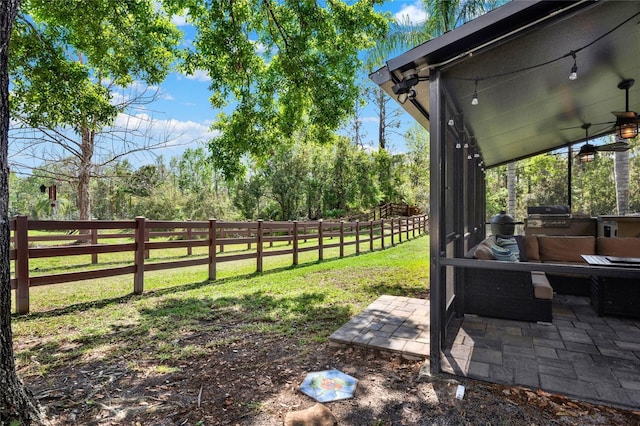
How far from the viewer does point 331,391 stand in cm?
239

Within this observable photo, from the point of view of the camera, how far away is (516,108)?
15.0 ft

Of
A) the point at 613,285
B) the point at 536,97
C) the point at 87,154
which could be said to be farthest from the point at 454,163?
the point at 87,154

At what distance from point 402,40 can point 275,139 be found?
8.46m

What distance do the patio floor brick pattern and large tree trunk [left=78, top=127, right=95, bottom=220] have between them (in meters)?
9.59

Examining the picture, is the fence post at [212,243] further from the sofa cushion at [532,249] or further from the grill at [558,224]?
the grill at [558,224]

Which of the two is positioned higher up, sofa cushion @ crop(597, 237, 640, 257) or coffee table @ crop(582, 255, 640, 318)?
sofa cushion @ crop(597, 237, 640, 257)

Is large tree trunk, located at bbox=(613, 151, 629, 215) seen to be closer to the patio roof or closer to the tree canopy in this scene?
the patio roof

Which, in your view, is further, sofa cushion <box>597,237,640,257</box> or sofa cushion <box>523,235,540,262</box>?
sofa cushion <box>523,235,540,262</box>

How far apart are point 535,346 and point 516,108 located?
3.14 metres

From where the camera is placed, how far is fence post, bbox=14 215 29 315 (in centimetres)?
387

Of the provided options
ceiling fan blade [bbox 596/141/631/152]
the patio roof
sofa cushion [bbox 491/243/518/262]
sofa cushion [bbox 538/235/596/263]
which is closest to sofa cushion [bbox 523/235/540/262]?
sofa cushion [bbox 538/235/596/263]

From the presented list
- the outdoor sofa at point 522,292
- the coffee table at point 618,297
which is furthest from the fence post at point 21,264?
the coffee table at point 618,297

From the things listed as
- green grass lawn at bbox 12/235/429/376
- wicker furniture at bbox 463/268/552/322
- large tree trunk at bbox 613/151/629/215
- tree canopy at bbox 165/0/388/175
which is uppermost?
tree canopy at bbox 165/0/388/175

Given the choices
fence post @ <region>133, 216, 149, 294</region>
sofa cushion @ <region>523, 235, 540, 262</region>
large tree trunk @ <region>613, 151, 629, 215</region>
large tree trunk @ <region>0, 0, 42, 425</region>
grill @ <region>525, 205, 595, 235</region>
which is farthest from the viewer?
large tree trunk @ <region>613, 151, 629, 215</region>
